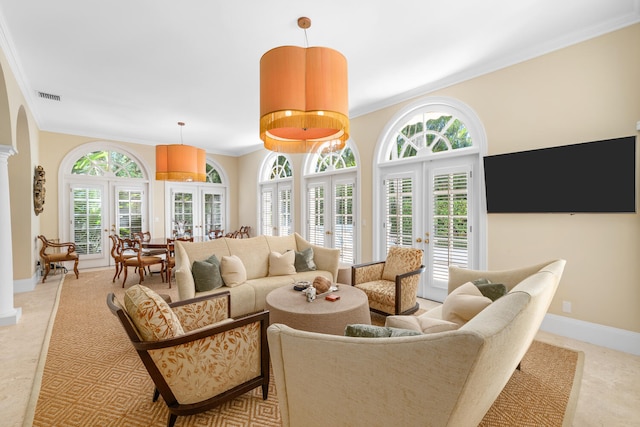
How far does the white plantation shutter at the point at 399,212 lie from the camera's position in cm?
479

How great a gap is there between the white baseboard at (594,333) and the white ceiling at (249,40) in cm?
300

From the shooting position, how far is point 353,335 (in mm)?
1367

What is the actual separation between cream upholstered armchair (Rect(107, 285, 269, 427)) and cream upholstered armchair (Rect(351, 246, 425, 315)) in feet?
5.90

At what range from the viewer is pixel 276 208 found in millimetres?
7883

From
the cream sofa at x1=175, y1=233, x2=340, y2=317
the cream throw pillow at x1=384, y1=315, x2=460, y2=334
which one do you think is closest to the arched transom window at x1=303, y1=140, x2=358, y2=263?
the cream sofa at x1=175, y1=233, x2=340, y2=317

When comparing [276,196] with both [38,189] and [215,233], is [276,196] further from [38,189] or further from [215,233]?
[38,189]

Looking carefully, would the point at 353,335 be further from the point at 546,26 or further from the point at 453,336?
the point at 546,26

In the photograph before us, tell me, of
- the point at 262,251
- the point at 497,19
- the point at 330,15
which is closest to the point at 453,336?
the point at 330,15

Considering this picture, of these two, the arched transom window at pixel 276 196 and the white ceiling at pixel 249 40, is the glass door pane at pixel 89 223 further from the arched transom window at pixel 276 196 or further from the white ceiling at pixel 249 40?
the arched transom window at pixel 276 196

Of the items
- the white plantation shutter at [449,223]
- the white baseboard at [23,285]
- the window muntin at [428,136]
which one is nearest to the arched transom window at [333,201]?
the window muntin at [428,136]

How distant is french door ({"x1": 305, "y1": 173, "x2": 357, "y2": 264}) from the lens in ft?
19.0

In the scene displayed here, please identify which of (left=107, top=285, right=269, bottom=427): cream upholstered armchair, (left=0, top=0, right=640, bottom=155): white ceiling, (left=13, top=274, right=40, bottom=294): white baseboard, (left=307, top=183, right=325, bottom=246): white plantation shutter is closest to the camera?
(left=107, top=285, right=269, bottom=427): cream upholstered armchair

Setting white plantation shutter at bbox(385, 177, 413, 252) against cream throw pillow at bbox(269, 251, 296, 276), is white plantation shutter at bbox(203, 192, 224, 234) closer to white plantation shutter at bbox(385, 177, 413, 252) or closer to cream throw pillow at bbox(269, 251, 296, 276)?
cream throw pillow at bbox(269, 251, 296, 276)

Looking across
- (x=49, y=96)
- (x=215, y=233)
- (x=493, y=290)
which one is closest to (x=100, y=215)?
(x=215, y=233)
